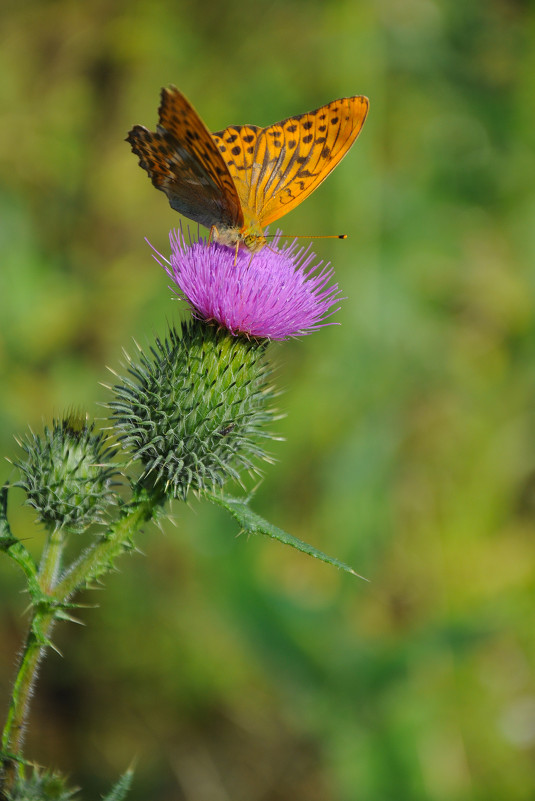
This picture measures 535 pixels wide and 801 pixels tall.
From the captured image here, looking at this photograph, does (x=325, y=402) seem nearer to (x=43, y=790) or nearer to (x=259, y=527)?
(x=259, y=527)

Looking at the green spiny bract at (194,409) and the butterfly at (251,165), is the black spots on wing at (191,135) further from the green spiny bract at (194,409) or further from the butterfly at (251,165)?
the green spiny bract at (194,409)

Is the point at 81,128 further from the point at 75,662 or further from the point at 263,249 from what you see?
the point at 75,662

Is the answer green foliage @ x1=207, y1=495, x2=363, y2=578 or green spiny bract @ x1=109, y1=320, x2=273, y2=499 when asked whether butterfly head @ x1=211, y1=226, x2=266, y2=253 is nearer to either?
green spiny bract @ x1=109, y1=320, x2=273, y2=499

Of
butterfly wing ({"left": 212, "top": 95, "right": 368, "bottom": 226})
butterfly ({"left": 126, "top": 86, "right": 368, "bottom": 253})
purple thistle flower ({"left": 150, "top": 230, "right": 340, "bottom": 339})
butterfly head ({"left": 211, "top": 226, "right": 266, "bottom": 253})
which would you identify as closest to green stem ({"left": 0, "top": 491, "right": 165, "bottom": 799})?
purple thistle flower ({"left": 150, "top": 230, "right": 340, "bottom": 339})

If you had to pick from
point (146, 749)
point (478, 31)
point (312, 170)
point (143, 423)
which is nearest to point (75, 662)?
point (146, 749)

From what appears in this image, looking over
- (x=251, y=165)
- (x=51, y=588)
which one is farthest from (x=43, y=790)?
(x=251, y=165)

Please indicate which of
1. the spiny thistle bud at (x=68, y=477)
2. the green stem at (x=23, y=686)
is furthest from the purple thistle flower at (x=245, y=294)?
the green stem at (x=23, y=686)

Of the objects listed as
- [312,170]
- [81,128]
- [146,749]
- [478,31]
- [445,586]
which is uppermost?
[478,31]
